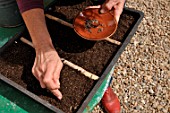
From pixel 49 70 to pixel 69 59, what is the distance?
31 cm

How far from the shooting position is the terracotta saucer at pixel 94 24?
146cm

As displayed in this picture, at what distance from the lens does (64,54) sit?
152 cm

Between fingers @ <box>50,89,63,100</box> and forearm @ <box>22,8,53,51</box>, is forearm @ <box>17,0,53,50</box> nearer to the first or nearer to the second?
forearm @ <box>22,8,53,51</box>

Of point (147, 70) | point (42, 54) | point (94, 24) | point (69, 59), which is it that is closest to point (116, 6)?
point (94, 24)

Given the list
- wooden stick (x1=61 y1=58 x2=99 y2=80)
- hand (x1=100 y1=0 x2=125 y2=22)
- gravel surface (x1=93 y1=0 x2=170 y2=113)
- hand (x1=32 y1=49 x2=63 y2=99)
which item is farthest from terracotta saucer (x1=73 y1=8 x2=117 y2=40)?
gravel surface (x1=93 y1=0 x2=170 y2=113)

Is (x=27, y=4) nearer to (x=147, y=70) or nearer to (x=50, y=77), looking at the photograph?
(x=50, y=77)

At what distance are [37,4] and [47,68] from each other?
1.19ft

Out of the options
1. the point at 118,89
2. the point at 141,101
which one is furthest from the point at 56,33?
the point at 141,101

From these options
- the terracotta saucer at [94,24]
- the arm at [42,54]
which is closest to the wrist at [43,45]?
the arm at [42,54]

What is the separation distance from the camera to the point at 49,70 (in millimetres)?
1203

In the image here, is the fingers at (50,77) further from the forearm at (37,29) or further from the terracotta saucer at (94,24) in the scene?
the terracotta saucer at (94,24)

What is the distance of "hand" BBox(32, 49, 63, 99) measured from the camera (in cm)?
120

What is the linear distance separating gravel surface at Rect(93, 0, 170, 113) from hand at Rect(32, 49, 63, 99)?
0.70 metres

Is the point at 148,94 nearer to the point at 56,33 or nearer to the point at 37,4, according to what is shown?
the point at 56,33
